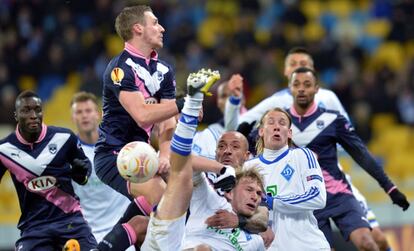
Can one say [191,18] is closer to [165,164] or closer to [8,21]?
[8,21]

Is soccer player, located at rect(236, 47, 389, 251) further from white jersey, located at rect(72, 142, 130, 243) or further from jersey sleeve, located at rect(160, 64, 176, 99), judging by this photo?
jersey sleeve, located at rect(160, 64, 176, 99)

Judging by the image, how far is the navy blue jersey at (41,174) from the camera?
9.04 metres

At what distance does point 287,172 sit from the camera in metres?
8.83

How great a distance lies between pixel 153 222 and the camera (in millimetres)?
7762

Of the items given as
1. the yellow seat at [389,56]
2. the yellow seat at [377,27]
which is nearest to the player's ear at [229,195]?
the yellow seat at [389,56]

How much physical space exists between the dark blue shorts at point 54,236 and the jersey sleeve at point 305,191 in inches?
69.5

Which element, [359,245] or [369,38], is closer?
[359,245]

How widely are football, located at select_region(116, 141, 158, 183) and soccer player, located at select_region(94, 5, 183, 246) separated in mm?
360

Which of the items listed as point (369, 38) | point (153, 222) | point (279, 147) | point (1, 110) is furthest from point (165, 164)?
point (369, 38)

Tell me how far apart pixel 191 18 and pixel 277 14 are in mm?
1753

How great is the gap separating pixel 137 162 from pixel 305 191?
1797 millimetres

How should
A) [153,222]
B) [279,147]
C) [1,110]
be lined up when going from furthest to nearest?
[1,110] < [279,147] < [153,222]

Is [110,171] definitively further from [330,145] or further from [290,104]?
[290,104]

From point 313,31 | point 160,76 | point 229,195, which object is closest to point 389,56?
point 313,31
